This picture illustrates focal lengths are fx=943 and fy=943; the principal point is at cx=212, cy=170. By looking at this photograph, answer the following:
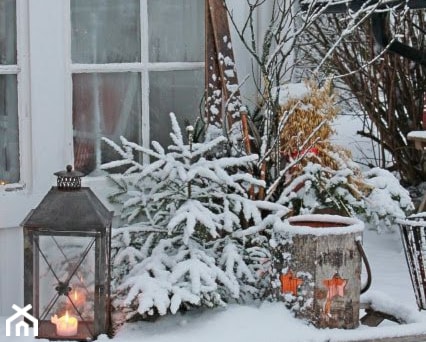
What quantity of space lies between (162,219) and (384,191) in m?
0.98

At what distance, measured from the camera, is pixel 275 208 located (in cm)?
364

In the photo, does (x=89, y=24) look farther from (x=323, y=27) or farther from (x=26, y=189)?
(x=323, y=27)

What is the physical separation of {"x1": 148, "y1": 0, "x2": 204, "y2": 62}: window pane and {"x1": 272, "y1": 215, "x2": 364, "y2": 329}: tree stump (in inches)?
40.7

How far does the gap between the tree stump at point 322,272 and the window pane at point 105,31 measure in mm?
1062

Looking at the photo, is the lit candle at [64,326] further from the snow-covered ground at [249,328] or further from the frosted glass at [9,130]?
the frosted glass at [9,130]

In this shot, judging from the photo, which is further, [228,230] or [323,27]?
[323,27]

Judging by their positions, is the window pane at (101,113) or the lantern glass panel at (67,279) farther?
the window pane at (101,113)

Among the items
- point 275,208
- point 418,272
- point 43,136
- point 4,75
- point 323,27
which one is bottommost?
point 418,272

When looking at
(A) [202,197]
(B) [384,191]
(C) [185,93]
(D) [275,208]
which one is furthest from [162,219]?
(B) [384,191]

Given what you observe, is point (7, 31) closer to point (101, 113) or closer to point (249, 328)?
point (101, 113)

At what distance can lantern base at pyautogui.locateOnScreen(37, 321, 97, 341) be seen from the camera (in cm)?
321

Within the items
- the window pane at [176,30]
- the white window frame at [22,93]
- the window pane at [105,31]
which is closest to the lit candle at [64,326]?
the white window frame at [22,93]

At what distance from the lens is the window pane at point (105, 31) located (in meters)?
3.80

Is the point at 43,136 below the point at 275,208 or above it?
above
